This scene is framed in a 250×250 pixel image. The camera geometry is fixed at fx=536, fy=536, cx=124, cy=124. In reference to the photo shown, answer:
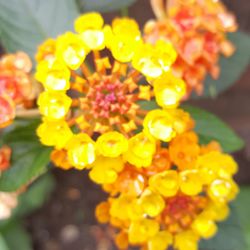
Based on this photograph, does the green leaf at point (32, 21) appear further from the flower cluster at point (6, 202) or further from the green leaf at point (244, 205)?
the green leaf at point (244, 205)

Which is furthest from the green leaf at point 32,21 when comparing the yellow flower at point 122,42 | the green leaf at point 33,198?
the green leaf at point 33,198

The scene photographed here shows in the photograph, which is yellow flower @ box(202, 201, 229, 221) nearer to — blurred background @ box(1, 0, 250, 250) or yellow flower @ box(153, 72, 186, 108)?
yellow flower @ box(153, 72, 186, 108)

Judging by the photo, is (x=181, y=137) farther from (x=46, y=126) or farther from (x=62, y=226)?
(x=62, y=226)

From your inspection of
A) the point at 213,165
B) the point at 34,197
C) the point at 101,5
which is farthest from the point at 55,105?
the point at 34,197

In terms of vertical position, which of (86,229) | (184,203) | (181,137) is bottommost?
(86,229)

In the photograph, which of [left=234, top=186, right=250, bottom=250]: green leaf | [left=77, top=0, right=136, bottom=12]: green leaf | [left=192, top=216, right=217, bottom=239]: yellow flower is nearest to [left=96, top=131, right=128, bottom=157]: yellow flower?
[left=192, top=216, right=217, bottom=239]: yellow flower

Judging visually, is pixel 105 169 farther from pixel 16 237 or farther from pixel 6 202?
pixel 16 237

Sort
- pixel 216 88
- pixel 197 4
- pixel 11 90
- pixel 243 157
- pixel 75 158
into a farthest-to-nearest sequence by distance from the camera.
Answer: pixel 243 157
pixel 216 88
pixel 197 4
pixel 11 90
pixel 75 158

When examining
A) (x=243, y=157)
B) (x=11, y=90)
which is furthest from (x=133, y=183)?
(x=243, y=157)
